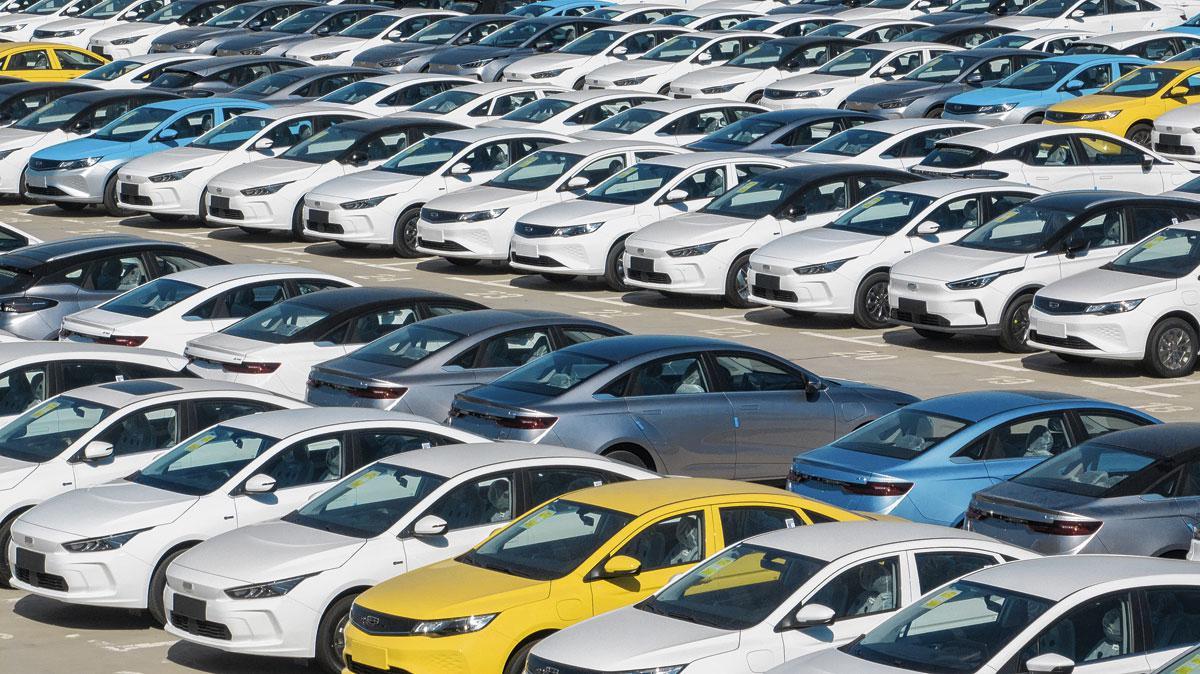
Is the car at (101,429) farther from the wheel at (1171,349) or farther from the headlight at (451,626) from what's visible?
the wheel at (1171,349)

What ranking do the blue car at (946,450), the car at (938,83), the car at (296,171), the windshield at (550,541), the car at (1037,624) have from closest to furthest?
the car at (1037,624) < the windshield at (550,541) < the blue car at (946,450) < the car at (296,171) < the car at (938,83)

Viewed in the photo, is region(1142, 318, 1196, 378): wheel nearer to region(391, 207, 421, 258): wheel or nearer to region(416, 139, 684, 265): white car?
region(416, 139, 684, 265): white car

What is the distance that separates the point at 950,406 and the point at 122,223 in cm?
1690

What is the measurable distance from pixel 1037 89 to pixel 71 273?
51.4ft

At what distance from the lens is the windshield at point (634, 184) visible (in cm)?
2425

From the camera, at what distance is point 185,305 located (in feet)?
59.8

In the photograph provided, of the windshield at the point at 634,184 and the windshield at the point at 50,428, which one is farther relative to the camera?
the windshield at the point at 634,184

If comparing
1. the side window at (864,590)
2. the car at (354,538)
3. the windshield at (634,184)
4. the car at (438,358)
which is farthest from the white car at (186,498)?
the windshield at (634,184)

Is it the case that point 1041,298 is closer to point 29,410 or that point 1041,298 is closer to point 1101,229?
point 1101,229

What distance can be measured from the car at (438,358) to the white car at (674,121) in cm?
1258

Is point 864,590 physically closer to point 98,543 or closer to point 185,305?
point 98,543

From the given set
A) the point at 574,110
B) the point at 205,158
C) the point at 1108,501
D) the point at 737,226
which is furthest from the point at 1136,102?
the point at 1108,501

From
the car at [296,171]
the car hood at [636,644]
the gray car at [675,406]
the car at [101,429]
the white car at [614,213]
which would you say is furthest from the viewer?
the car at [296,171]

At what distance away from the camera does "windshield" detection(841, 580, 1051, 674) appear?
897 cm
